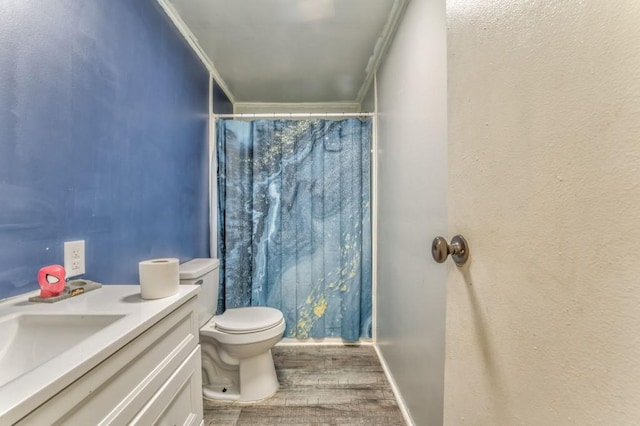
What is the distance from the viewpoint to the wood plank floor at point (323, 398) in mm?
1496

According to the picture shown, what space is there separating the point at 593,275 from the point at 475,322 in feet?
0.86

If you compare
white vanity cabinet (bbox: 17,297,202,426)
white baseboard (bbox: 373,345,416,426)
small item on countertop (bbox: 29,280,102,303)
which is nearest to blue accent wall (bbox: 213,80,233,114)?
small item on countertop (bbox: 29,280,102,303)

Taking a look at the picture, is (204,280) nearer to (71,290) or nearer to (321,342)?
(71,290)

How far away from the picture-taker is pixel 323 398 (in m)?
1.65

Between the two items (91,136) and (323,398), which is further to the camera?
(323,398)

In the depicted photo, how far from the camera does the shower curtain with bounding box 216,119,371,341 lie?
7.11 feet

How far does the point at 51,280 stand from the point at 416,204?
4.37 ft

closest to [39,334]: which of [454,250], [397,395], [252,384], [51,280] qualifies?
[51,280]

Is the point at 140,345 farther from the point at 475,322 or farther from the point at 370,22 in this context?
the point at 370,22

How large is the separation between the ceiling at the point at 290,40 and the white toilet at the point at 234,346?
141 centimetres

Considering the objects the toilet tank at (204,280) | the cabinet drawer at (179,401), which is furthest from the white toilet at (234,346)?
the cabinet drawer at (179,401)

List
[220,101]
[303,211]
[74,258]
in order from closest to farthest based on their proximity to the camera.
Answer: [74,258] → [303,211] → [220,101]

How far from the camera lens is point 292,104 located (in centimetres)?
288

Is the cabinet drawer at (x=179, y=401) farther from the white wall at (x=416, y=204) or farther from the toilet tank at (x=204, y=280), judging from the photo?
the white wall at (x=416, y=204)
